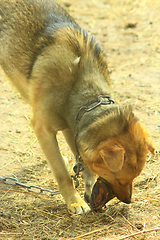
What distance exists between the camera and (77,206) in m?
4.26

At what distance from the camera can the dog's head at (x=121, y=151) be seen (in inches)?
135

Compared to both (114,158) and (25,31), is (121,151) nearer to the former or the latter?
(114,158)

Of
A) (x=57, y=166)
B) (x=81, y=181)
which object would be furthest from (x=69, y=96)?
(x=81, y=181)

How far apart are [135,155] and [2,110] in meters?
4.36

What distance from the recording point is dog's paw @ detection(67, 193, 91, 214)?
4.22 meters

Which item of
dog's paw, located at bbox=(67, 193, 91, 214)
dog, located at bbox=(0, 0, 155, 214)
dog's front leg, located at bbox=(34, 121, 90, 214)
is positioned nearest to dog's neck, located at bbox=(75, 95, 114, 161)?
dog, located at bbox=(0, 0, 155, 214)

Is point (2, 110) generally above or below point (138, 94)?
above

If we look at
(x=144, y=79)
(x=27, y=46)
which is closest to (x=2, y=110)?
(x=27, y=46)

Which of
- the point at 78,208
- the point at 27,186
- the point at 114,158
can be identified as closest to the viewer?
the point at 114,158

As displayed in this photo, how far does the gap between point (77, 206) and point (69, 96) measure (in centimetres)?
150

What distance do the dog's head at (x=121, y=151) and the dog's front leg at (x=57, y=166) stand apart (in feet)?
2.33

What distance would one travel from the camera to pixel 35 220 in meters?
4.05

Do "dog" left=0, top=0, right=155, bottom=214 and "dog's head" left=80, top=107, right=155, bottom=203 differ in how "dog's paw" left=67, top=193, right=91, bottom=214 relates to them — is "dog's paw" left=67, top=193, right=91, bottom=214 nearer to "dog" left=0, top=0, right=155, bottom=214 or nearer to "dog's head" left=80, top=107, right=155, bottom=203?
"dog" left=0, top=0, right=155, bottom=214

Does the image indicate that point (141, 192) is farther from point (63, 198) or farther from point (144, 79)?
point (144, 79)
